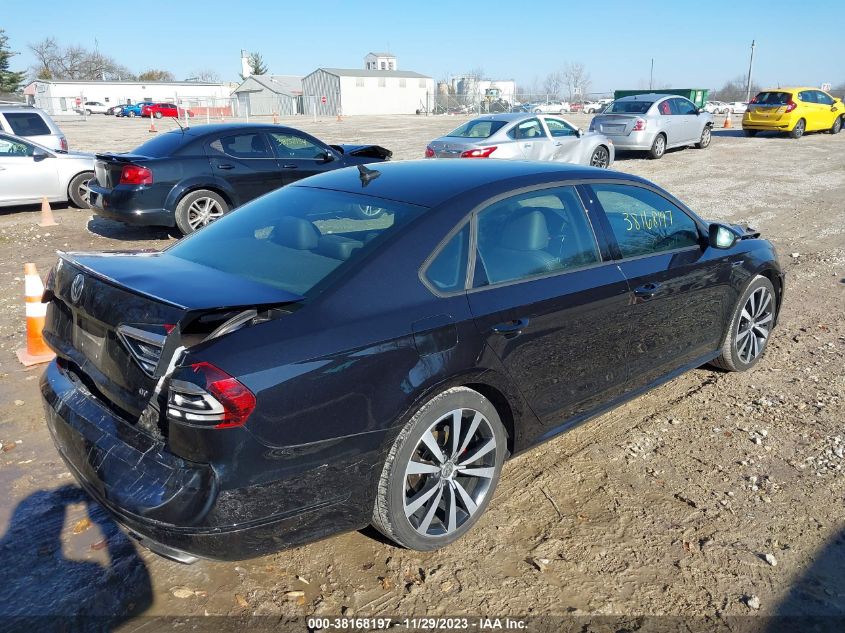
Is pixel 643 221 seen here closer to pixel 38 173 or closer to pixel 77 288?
pixel 77 288

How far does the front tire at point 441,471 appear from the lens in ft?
9.46

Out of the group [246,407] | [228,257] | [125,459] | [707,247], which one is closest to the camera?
[246,407]

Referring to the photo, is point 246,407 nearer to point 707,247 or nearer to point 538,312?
point 538,312

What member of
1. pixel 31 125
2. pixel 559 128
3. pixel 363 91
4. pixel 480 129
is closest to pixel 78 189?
pixel 31 125

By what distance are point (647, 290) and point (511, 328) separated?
1165 mm

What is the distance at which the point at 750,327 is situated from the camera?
5.05m

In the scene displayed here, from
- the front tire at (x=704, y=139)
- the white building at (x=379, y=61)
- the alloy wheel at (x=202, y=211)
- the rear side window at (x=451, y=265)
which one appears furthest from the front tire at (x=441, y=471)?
the white building at (x=379, y=61)

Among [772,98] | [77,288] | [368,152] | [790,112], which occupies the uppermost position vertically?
[772,98]

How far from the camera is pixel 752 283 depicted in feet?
16.1

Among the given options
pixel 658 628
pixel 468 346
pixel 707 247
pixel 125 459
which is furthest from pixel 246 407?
pixel 707 247

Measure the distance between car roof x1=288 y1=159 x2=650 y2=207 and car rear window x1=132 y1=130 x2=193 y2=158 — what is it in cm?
604

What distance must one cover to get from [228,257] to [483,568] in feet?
6.18

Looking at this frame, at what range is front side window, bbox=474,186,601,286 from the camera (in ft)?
10.9

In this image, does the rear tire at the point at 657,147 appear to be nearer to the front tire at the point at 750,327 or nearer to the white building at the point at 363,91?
the front tire at the point at 750,327
